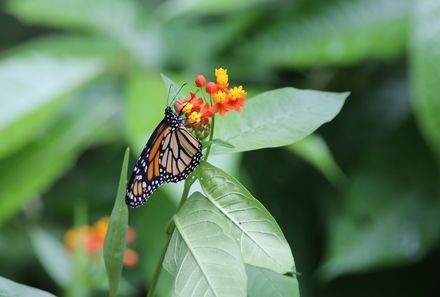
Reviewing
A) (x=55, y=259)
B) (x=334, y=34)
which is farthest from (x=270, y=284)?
(x=334, y=34)

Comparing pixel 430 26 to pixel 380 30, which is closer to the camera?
pixel 430 26

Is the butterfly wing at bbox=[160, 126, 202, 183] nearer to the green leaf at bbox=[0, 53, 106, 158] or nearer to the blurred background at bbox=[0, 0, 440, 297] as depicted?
the blurred background at bbox=[0, 0, 440, 297]

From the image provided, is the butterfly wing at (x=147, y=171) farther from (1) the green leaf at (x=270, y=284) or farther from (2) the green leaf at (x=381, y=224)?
(2) the green leaf at (x=381, y=224)

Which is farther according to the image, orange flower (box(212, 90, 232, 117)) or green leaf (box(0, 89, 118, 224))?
green leaf (box(0, 89, 118, 224))

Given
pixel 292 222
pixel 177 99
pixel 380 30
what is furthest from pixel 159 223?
pixel 177 99

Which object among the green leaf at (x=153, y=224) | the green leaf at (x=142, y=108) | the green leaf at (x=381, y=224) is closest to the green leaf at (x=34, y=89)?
the green leaf at (x=142, y=108)

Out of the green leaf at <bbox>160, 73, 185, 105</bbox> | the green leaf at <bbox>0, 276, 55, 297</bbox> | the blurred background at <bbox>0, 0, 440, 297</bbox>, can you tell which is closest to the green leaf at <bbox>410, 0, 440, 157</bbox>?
the blurred background at <bbox>0, 0, 440, 297</bbox>

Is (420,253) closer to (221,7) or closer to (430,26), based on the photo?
(430,26)
